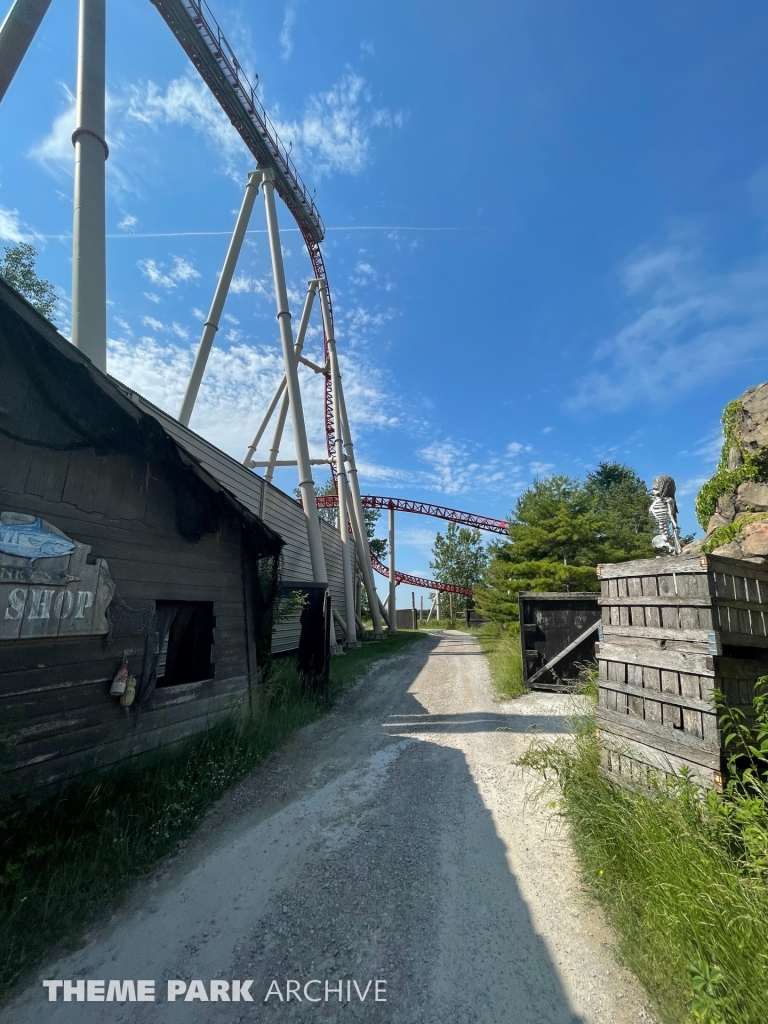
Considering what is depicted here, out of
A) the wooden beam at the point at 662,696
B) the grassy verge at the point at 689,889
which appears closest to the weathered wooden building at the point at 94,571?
the grassy verge at the point at 689,889

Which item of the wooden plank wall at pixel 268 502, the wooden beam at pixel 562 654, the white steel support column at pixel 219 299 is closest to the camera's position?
the wooden plank wall at pixel 268 502

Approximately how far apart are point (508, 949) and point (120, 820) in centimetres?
326

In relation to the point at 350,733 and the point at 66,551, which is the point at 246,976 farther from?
the point at 350,733

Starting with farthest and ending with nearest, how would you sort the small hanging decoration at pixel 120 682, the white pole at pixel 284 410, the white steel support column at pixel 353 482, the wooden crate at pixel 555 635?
the white steel support column at pixel 353 482
the white pole at pixel 284 410
the wooden crate at pixel 555 635
the small hanging decoration at pixel 120 682

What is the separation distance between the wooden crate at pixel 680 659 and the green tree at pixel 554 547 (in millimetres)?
10395

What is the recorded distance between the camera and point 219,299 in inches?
480

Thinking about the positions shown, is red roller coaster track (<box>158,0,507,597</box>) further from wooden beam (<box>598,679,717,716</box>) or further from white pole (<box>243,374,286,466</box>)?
wooden beam (<box>598,679,717,716</box>)

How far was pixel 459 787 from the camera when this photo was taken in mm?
5129

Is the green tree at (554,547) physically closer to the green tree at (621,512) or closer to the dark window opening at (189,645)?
the green tree at (621,512)

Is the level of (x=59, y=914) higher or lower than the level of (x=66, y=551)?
lower

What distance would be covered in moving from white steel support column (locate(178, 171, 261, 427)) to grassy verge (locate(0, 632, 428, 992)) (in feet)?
25.2

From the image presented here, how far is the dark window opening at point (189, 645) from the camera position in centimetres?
621

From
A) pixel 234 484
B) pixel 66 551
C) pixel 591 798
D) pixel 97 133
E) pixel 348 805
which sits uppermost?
pixel 97 133

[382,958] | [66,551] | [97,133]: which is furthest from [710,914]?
[97,133]
